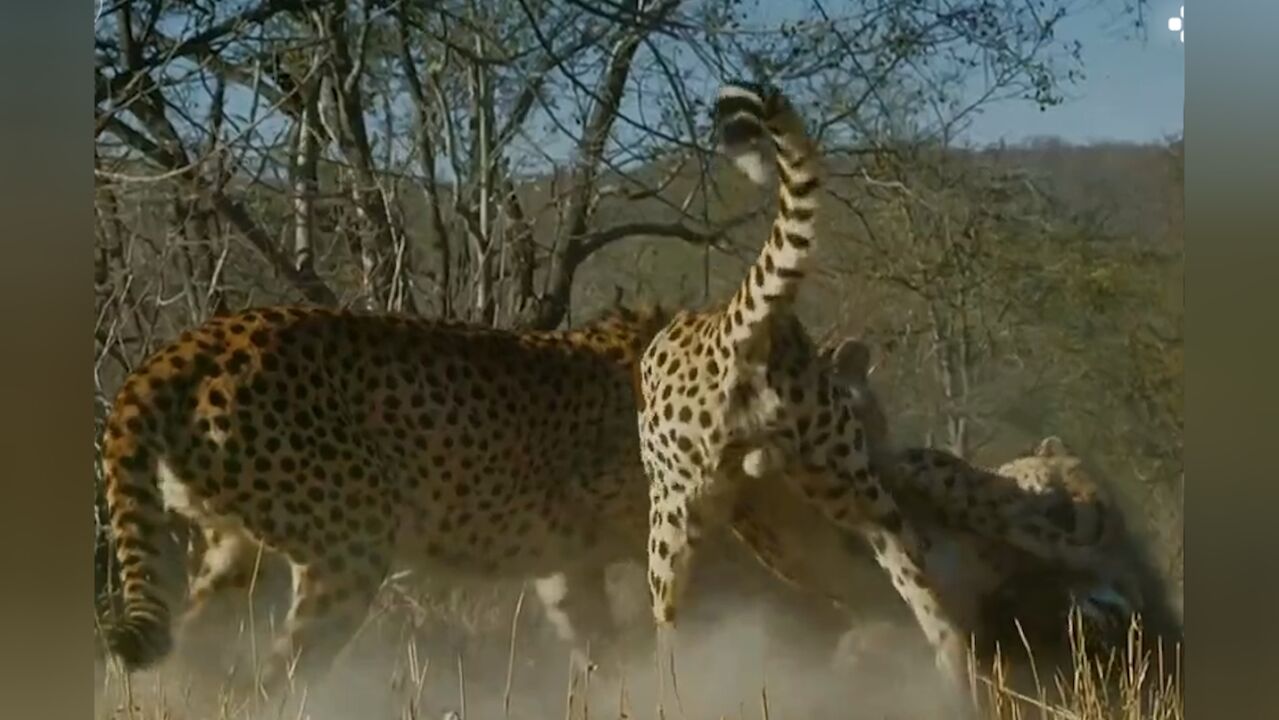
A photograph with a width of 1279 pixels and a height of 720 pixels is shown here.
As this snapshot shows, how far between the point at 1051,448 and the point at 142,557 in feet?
3.44

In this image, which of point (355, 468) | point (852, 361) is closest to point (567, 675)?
point (355, 468)

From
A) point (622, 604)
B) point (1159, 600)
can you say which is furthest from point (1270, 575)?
point (622, 604)

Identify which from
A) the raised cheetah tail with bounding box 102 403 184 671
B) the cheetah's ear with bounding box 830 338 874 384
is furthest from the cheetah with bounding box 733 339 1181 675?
the raised cheetah tail with bounding box 102 403 184 671

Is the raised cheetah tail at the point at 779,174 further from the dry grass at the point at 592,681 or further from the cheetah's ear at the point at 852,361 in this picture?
the dry grass at the point at 592,681

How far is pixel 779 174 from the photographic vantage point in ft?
5.57

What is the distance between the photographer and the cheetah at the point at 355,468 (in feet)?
5.57

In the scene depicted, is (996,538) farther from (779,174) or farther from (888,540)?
(779,174)

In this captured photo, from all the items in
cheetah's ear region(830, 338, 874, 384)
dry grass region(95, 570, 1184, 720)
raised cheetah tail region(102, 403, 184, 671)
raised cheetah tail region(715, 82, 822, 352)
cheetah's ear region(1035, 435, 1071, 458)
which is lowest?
dry grass region(95, 570, 1184, 720)

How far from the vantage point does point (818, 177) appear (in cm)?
169

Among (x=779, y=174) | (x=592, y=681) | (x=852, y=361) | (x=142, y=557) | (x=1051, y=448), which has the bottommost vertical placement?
(x=592, y=681)

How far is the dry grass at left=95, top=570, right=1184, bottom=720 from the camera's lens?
170cm

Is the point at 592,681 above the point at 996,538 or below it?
below

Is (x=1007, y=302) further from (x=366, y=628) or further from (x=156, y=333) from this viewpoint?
(x=156, y=333)

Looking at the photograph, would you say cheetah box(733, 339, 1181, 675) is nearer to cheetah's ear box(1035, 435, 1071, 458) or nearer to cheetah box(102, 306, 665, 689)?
cheetah's ear box(1035, 435, 1071, 458)
